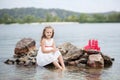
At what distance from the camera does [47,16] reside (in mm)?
10617

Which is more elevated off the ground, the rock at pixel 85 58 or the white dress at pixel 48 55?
the white dress at pixel 48 55

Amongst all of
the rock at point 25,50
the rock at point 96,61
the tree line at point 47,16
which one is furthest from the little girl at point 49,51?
the tree line at point 47,16

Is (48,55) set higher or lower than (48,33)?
lower

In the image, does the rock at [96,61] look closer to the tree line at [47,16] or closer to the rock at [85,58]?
the rock at [85,58]

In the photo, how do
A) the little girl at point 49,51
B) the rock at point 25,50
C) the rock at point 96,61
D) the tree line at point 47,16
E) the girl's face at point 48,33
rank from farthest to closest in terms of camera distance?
the tree line at point 47,16
the rock at point 25,50
the rock at point 96,61
the little girl at point 49,51
the girl's face at point 48,33

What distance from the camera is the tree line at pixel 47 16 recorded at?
9.88m

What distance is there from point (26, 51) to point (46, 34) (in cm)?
151

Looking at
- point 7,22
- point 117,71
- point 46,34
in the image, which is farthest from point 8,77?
point 7,22

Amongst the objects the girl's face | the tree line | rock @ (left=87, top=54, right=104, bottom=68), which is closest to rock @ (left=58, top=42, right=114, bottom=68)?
rock @ (left=87, top=54, right=104, bottom=68)

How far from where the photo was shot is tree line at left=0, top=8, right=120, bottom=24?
988 cm

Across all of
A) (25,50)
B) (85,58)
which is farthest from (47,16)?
(85,58)

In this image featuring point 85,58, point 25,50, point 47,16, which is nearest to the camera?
point 85,58

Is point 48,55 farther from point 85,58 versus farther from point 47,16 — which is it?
point 47,16

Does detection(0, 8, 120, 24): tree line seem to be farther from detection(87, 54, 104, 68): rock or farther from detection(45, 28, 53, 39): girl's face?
detection(45, 28, 53, 39): girl's face
